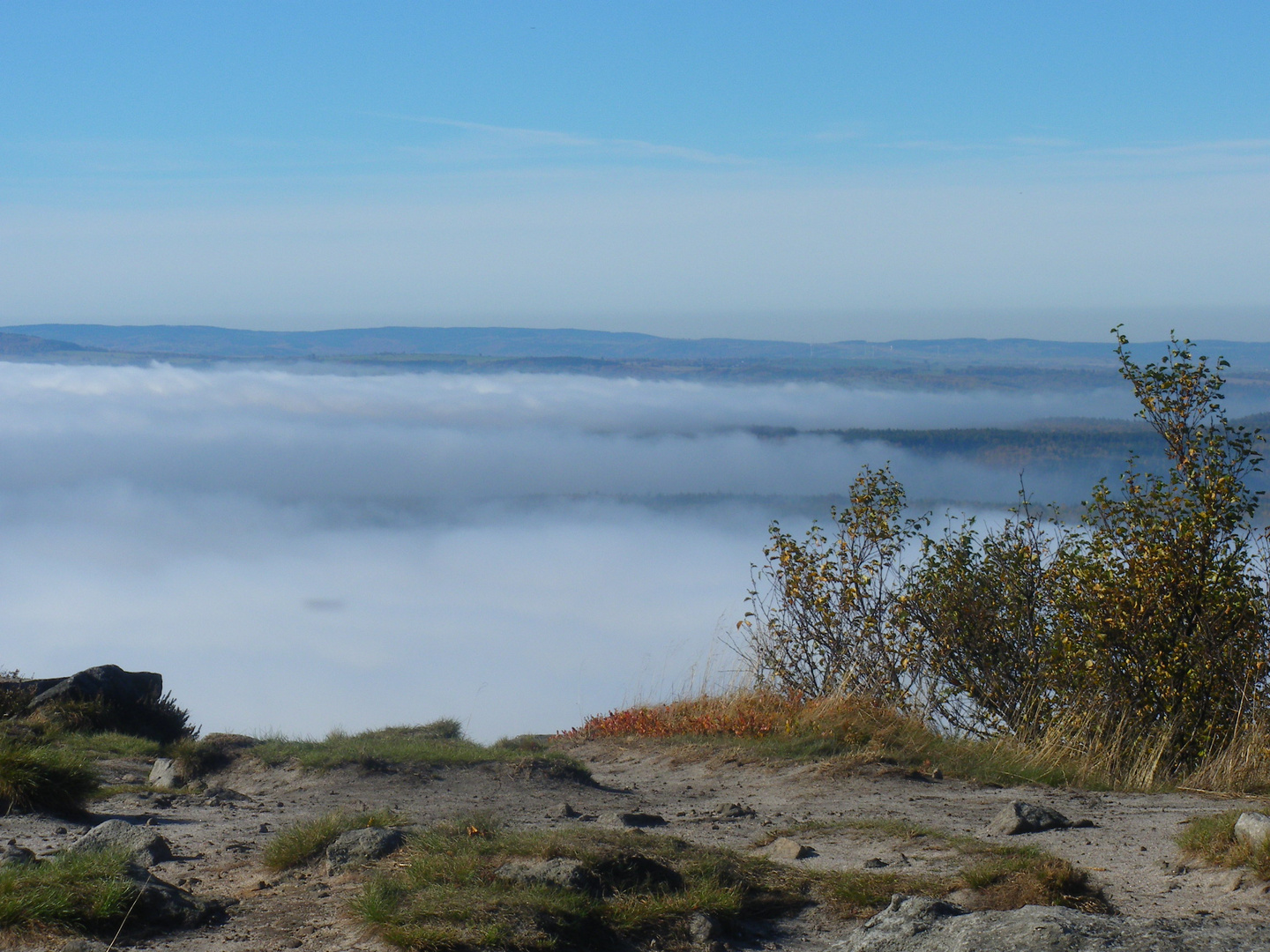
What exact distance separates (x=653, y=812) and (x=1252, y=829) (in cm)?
361

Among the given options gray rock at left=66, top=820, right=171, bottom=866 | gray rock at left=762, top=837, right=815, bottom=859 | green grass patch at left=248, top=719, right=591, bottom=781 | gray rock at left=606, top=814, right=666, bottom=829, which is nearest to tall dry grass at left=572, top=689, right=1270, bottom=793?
green grass patch at left=248, top=719, right=591, bottom=781

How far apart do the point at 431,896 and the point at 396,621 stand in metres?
185

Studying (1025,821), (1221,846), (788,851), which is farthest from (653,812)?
(1221,846)

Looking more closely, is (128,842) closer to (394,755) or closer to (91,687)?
(394,755)

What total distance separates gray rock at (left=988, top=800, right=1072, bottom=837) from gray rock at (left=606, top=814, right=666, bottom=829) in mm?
1950

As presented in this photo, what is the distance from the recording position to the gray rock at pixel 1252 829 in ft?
15.4

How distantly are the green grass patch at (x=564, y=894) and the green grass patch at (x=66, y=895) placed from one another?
3.10ft

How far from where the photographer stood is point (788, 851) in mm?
5609

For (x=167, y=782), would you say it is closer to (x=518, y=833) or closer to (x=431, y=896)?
(x=518, y=833)

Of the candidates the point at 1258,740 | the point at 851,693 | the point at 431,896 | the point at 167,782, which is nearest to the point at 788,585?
the point at 851,693

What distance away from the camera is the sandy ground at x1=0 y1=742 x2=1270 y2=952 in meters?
4.47

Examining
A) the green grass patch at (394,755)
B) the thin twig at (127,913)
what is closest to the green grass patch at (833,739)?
the green grass patch at (394,755)

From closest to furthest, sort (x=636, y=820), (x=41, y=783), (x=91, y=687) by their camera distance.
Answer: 1. (x=41, y=783)
2. (x=636, y=820)
3. (x=91, y=687)

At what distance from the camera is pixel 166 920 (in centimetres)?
436
